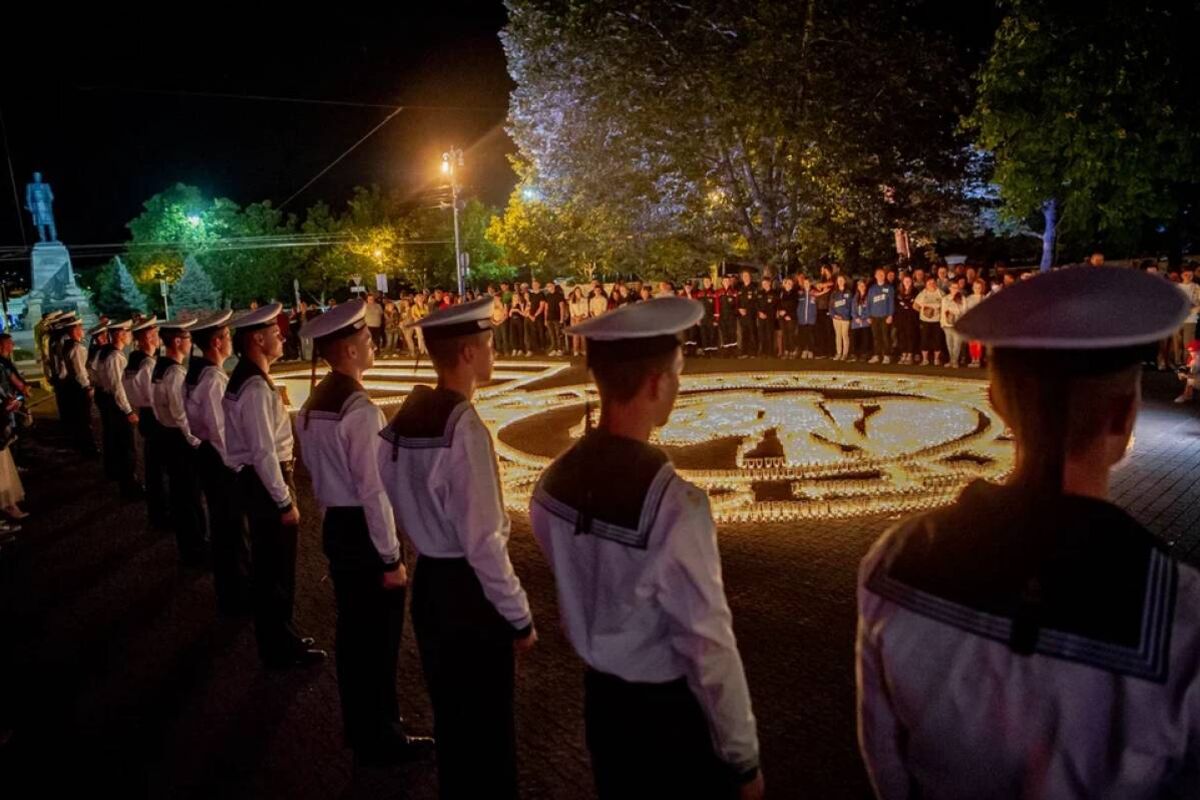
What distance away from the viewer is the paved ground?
3.77 meters

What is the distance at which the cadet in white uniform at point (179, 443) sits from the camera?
22.2ft

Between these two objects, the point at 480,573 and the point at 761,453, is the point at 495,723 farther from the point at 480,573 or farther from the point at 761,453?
the point at 761,453

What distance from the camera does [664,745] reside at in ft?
7.22

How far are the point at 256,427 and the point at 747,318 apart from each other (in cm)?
1666

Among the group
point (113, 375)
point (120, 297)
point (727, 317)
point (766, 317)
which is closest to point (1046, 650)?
point (113, 375)

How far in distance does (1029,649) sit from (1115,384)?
503 mm

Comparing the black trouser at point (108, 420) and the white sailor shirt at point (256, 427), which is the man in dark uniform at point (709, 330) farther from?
the white sailor shirt at point (256, 427)

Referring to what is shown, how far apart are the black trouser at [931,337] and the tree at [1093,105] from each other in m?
5.74

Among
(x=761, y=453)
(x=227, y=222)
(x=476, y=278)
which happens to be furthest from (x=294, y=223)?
(x=761, y=453)

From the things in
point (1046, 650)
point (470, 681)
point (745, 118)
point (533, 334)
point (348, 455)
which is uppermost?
point (745, 118)

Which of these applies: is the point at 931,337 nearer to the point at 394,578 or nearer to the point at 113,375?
the point at 113,375

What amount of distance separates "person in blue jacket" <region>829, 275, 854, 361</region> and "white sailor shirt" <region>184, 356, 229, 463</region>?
15046mm

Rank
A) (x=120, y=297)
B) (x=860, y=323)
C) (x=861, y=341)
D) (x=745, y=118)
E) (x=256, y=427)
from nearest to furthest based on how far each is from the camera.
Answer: (x=256, y=427) → (x=860, y=323) → (x=861, y=341) → (x=745, y=118) → (x=120, y=297)

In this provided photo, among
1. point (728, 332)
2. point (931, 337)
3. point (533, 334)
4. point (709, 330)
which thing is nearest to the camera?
point (931, 337)
